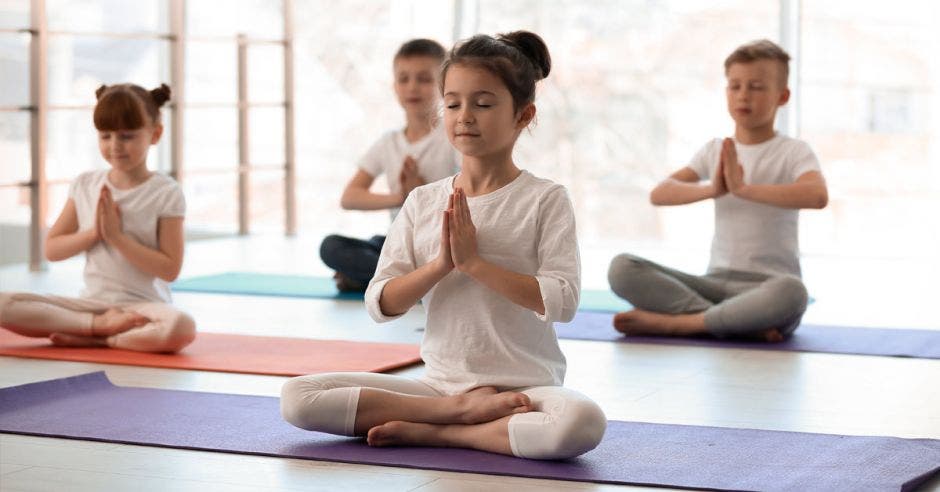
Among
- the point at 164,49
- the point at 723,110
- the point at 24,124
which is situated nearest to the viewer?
the point at 24,124

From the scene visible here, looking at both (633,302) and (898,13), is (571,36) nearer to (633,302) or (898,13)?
(898,13)

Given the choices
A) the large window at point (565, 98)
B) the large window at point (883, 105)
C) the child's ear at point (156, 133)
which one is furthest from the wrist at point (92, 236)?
the large window at point (883, 105)

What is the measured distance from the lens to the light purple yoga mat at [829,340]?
3549 millimetres

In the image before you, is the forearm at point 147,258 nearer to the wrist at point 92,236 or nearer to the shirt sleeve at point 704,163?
the wrist at point 92,236

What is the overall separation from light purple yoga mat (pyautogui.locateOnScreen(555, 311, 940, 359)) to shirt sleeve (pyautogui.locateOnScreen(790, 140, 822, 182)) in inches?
17.7

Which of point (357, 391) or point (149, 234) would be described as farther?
point (149, 234)

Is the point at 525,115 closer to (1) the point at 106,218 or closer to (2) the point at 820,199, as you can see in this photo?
(1) the point at 106,218

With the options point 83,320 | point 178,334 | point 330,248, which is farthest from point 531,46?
point 330,248

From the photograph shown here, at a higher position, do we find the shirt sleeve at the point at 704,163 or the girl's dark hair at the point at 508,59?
the girl's dark hair at the point at 508,59

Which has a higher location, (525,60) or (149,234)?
(525,60)

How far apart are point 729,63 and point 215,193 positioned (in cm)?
408

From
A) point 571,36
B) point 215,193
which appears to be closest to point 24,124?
point 215,193

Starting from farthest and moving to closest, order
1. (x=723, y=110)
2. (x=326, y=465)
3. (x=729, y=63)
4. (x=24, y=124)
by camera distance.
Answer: (x=723, y=110)
(x=24, y=124)
(x=729, y=63)
(x=326, y=465)

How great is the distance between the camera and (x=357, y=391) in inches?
93.7
